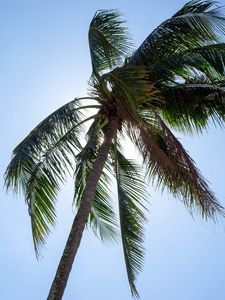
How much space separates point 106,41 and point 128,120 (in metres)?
2.08

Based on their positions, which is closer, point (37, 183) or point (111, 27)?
point (37, 183)

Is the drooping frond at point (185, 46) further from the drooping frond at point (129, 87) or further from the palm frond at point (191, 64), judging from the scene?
the drooping frond at point (129, 87)

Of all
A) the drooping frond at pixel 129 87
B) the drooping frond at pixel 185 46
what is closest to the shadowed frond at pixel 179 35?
the drooping frond at pixel 185 46

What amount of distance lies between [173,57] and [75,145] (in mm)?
2576

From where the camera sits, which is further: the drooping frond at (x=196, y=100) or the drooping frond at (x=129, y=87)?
the drooping frond at (x=196, y=100)

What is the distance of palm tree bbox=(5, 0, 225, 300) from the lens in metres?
8.32

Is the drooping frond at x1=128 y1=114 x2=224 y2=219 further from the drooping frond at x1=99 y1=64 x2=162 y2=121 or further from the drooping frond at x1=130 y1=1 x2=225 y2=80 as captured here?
the drooping frond at x1=130 y1=1 x2=225 y2=80

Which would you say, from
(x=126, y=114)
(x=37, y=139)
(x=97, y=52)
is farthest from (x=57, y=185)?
(x=97, y=52)

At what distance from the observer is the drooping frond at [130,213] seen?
8547 millimetres

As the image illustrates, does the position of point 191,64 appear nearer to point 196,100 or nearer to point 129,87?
point 196,100

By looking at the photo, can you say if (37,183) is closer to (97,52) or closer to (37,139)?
(37,139)

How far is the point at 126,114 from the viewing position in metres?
7.66

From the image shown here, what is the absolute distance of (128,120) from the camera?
780cm

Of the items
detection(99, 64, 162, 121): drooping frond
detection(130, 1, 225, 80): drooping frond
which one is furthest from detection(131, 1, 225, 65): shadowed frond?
detection(99, 64, 162, 121): drooping frond
